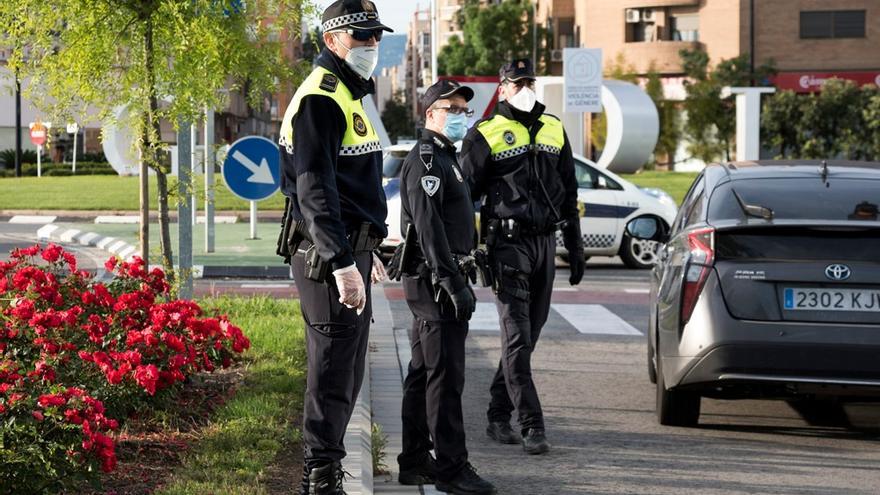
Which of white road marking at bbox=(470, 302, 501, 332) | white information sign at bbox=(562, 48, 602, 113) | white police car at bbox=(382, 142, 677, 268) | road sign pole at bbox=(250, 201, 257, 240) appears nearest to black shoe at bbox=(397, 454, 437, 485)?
white road marking at bbox=(470, 302, 501, 332)

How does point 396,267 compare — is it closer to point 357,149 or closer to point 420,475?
point 420,475

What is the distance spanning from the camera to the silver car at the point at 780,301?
7.48m

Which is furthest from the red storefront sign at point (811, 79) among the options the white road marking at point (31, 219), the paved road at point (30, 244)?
the paved road at point (30, 244)

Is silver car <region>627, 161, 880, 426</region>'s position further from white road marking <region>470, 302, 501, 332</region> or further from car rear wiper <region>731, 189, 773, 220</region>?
white road marking <region>470, 302, 501, 332</region>

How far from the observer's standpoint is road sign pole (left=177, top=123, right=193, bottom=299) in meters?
11.0

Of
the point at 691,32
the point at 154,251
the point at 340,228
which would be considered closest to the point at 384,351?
the point at 154,251

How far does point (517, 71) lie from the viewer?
25.9ft

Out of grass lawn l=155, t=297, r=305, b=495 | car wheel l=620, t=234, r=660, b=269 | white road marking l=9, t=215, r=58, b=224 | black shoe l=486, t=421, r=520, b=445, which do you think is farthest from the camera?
white road marking l=9, t=215, r=58, b=224

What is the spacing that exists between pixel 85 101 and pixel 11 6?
89cm

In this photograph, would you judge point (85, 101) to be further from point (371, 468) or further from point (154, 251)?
point (371, 468)

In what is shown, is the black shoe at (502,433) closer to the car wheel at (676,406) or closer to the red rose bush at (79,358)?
the car wheel at (676,406)

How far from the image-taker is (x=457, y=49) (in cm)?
9769

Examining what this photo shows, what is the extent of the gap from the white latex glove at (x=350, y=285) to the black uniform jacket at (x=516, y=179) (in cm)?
265

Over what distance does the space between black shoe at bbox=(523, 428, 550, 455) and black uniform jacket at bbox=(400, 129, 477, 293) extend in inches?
45.9
